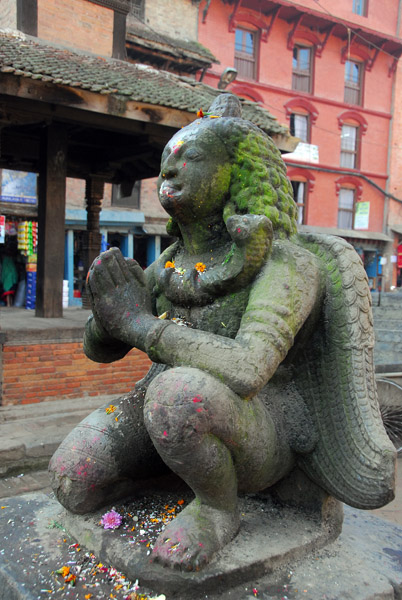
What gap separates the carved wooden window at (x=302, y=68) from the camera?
19.2 meters

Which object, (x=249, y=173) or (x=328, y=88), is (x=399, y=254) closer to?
(x=328, y=88)

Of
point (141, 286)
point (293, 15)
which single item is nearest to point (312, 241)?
point (141, 286)

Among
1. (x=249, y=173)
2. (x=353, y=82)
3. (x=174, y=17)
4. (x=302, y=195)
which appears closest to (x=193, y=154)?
(x=249, y=173)

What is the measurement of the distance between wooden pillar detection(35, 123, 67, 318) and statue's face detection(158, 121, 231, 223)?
17.8 feet

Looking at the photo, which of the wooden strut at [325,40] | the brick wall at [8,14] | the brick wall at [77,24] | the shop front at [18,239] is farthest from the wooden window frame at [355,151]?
the brick wall at [8,14]

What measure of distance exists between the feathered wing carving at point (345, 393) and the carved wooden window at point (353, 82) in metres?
20.4

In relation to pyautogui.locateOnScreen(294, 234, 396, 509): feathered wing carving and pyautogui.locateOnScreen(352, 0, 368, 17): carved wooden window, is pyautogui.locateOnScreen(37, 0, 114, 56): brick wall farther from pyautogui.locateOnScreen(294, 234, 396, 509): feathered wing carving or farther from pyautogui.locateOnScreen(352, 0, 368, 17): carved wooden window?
pyautogui.locateOnScreen(352, 0, 368, 17): carved wooden window

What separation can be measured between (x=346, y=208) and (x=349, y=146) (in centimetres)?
237

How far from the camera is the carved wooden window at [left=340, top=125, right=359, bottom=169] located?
2017cm

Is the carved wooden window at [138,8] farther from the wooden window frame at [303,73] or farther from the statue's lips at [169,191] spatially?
the statue's lips at [169,191]

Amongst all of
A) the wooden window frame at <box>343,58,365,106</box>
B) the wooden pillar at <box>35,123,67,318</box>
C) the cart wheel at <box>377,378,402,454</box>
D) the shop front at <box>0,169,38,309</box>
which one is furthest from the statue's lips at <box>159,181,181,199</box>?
the wooden window frame at <box>343,58,365,106</box>

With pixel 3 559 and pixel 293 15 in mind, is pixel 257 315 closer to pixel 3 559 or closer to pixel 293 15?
pixel 3 559

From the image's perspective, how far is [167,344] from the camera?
167 centimetres

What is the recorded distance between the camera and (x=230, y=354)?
5.25 feet
